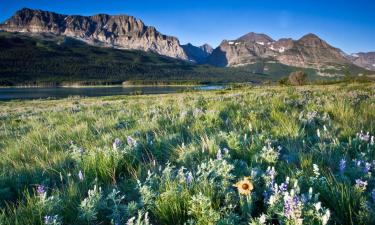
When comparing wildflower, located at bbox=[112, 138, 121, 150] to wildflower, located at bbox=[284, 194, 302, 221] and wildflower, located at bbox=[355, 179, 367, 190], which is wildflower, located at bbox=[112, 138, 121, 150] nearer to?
wildflower, located at bbox=[284, 194, 302, 221]

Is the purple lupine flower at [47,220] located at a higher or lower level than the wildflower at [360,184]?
lower

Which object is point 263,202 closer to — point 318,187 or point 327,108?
point 318,187

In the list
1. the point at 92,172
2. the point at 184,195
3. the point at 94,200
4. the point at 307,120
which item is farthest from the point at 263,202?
the point at 307,120

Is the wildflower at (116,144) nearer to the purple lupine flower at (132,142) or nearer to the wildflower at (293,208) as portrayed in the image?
the purple lupine flower at (132,142)

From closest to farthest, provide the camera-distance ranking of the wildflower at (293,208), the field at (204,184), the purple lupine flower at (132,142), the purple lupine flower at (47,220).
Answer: the wildflower at (293,208)
the purple lupine flower at (47,220)
the field at (204,184)
the purple lupine flower at (132,142)

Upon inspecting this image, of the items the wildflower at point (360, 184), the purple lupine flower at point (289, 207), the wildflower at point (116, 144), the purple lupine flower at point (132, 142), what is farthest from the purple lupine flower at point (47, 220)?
the wildflower at point (360, 184)

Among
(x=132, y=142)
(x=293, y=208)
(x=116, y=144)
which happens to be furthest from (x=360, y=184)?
(x=116, y=144)

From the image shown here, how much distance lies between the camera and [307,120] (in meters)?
5.12

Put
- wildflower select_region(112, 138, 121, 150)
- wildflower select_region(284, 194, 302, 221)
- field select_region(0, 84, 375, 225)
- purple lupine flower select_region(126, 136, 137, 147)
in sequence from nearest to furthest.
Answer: wildflower select_region(284, 194, 302, 221), field select_region(0, 84, 375, 225), wildflower select_region(112, 138, 121, 150), purple lupine flower select_region(126, 136, 137, 147)

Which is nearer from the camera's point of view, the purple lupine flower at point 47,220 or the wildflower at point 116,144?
the purple lupine flower at point 47,220

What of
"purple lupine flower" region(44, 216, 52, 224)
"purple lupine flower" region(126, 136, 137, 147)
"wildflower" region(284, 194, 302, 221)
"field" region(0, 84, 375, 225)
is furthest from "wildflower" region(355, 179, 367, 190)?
"purple lupine flower" region(126, 136, 137, 147)

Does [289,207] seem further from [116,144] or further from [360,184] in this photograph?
[116,144]

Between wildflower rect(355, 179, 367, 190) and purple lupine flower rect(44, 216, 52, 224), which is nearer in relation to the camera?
purple lupine flower rect(44, 216, 52, 224)

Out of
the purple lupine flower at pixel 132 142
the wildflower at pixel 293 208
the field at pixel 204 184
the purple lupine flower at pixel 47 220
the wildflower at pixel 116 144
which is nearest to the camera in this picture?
the wildflower at pixel 293 208
